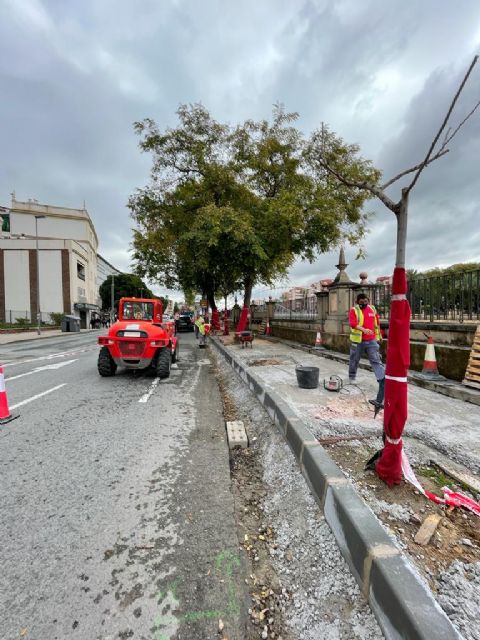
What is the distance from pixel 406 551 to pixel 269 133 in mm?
17797

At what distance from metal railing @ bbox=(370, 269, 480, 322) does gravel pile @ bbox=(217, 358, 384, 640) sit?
5.82 metres

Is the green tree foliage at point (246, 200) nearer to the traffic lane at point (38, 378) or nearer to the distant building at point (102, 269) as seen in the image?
the traffic lane at point (38, 378)

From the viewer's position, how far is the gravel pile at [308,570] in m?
1.63

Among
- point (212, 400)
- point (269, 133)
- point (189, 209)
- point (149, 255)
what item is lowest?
point (212, 400)

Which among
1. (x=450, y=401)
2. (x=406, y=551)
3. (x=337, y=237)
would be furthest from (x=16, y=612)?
(x=337, y=237)

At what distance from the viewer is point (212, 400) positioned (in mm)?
6227

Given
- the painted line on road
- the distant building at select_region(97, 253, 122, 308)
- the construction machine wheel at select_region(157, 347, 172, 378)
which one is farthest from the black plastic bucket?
the distant building at select_region(97, 253, 122, 308)

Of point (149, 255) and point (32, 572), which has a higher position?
point (149, 255)

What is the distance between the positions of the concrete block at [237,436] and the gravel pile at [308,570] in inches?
29.6

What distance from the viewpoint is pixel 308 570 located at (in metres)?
2.01

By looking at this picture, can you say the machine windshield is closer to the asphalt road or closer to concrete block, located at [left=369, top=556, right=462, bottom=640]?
the asphalt road

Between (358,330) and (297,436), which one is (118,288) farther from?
(297,436)

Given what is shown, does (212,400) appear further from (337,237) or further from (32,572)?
(337,237)

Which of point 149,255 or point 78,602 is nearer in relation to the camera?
point 78,602
